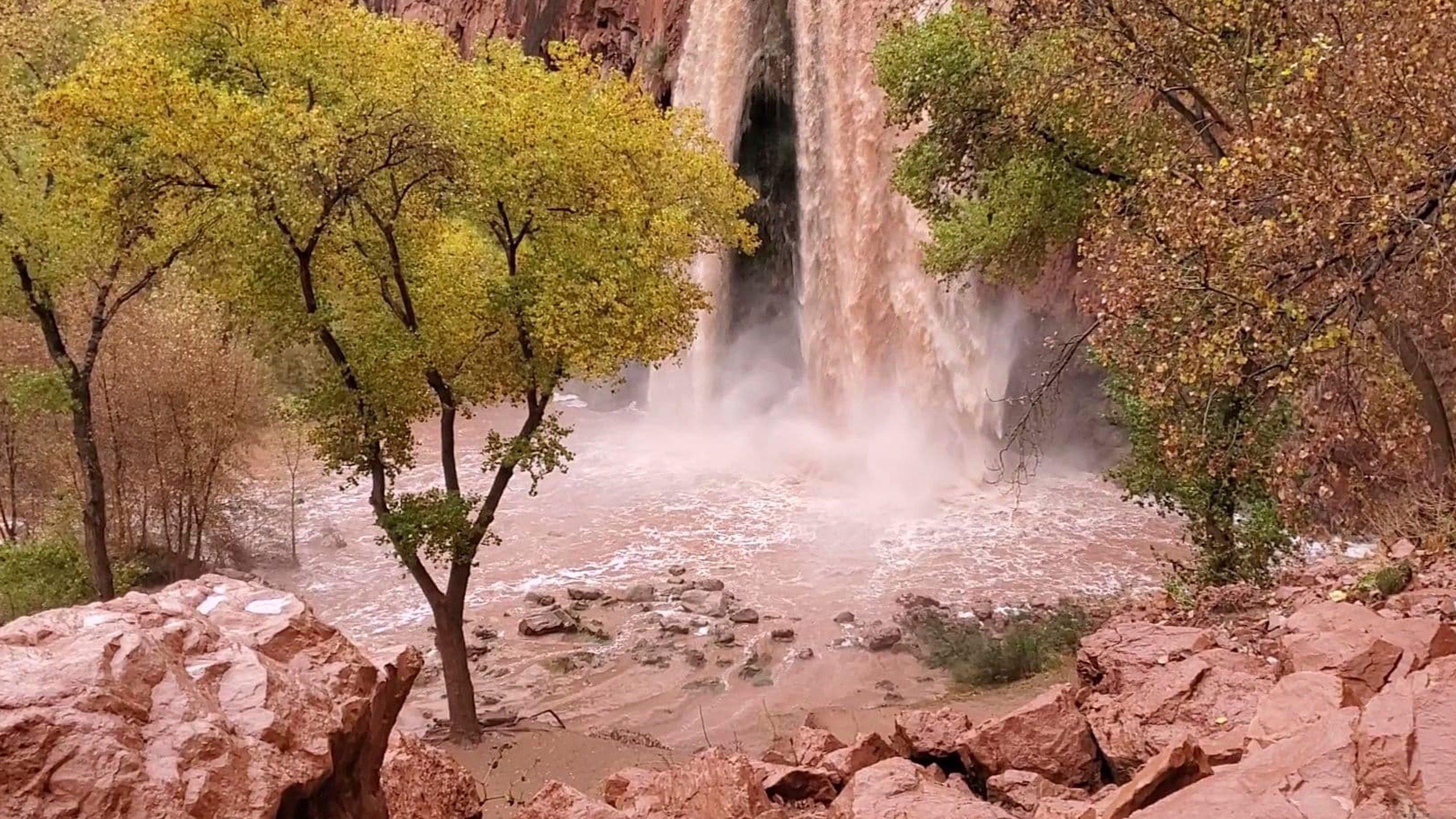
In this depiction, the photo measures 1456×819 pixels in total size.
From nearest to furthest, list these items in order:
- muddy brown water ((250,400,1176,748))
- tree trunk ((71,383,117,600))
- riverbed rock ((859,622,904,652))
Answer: tree trunk ((71,383,117,600))
muddy brown water ((250,400,1176,748))
riverbed rock ((859,622,904,652))

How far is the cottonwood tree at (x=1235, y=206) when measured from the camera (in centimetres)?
566

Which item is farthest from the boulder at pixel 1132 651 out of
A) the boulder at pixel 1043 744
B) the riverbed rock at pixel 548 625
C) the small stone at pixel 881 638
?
the riverbed rock at pixel 548 625

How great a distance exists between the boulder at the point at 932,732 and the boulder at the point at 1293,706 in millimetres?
2576

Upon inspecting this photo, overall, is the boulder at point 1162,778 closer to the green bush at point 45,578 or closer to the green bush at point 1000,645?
the green bush at point 1000,645

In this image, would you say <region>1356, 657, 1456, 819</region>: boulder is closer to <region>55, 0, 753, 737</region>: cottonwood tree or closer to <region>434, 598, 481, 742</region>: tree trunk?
<region>55, 0, 753, 737</region>: cottonwood tree

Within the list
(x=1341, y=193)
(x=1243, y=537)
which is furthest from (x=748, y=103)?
(x=1341, y=193)

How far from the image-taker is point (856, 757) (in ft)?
23.1

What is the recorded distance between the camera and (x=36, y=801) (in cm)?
346

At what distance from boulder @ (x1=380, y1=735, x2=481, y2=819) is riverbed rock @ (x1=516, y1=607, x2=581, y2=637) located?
8.04 metres

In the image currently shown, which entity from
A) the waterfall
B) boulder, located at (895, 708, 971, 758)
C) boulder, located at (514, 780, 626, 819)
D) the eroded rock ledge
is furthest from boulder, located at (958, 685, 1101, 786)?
the waterfall

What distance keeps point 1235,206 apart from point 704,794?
4.87m

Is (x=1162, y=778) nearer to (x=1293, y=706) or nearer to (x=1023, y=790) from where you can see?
(x=1293, y=706)

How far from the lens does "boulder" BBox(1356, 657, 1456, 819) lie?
296cm

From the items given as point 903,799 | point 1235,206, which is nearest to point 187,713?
point 903,799
